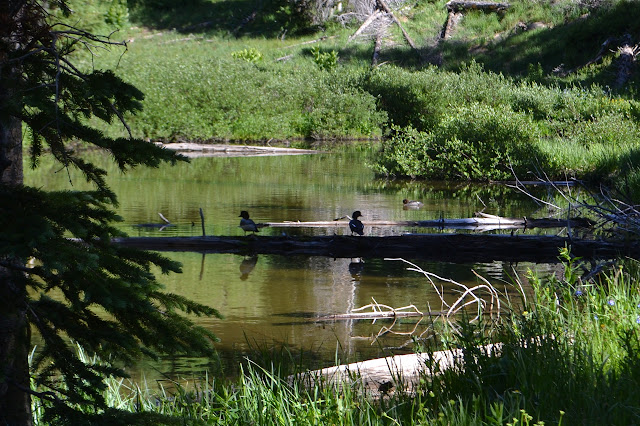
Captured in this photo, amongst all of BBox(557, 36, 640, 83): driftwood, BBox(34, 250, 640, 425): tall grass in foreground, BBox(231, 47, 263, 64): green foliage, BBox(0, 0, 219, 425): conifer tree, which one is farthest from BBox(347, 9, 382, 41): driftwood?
BBox(0, 0, 219, 425): conifer tree

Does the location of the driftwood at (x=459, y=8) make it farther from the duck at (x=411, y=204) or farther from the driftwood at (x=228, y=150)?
the duck at (x=411, y=204)

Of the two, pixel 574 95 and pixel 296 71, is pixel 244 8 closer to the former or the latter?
pixel 296 71

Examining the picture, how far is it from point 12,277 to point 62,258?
1.62 ft

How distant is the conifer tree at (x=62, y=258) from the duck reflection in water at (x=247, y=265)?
19.6ft

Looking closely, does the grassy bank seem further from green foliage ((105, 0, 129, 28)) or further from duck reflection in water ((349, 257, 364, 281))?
duck reflection in water ((349, 257, 364, 281))

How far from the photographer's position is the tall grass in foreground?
345cm

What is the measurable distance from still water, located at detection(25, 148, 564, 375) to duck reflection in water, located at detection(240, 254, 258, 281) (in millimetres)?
15

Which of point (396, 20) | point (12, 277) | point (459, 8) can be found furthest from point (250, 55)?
point (12, 277)

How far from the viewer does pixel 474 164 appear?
692 inches

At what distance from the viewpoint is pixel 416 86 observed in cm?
2794

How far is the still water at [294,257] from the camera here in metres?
7.18

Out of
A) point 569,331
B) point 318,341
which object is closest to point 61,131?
point 569,331

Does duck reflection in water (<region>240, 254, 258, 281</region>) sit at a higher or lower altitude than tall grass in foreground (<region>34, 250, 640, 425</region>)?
lower

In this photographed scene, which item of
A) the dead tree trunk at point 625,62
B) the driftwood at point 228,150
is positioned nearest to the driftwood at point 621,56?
the dead tree trunk at point 625,62
